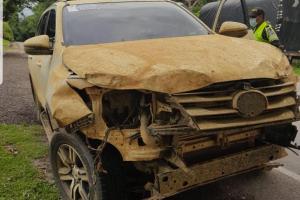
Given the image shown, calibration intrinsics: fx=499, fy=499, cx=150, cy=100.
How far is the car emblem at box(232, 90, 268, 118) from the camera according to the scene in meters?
3.96

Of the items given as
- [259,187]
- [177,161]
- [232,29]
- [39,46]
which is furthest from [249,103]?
[39,46]

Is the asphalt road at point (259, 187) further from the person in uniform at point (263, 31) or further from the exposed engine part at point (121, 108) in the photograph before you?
the person in uniform at point (263, 31)

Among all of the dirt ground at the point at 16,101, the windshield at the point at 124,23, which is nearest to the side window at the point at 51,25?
the windshield at the point at 124,23

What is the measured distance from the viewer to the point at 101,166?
4172mm

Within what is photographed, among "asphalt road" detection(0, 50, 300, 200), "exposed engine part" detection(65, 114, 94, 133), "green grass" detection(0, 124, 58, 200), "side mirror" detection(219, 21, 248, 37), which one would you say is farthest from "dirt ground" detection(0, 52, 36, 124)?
"exposed engine part" detection(65, 114, 94, 133)

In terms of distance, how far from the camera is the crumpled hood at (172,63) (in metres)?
3.98

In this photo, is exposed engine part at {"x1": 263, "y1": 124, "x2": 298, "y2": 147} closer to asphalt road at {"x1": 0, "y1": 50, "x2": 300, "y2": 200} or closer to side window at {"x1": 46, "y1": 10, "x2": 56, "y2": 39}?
asphalt road at {"x1": 0, "y1": 50, "x2": 300, "y2": 200}

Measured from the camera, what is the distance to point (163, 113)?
12.9 ft

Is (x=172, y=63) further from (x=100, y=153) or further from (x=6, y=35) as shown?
(x=6, y=35)

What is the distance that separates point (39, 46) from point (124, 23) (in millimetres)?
982

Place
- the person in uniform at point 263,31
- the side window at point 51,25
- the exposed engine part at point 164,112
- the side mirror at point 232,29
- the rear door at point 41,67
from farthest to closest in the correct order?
the person in uniform at point 263,31
the side window at point 51,25
the rear door at point 41,67
the side mirror at point 232,29
the exposed engine part at point 164,112

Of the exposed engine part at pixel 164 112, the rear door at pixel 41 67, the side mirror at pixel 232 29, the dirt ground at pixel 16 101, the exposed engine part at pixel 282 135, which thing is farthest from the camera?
the dirt ground at pixel 16 101

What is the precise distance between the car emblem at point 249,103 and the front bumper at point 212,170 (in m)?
0.45

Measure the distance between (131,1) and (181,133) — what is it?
289cm
